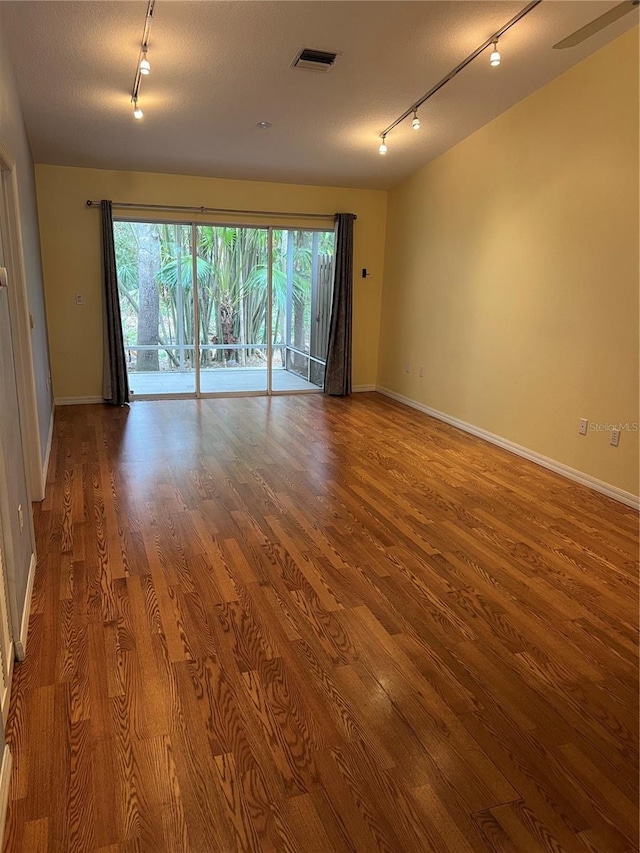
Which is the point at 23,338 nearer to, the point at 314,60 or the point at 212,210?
the point at 314,60

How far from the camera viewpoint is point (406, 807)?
1.41m

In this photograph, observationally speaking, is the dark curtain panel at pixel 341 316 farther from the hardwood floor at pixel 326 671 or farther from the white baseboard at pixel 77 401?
the hardwood floor at pixel 326 671

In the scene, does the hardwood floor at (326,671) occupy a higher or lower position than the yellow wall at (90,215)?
lower

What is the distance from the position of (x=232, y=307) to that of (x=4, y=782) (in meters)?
6.14

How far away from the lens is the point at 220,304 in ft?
22.7

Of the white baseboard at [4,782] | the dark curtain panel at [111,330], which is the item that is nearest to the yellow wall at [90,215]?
the dark curtain panel at [111,330]

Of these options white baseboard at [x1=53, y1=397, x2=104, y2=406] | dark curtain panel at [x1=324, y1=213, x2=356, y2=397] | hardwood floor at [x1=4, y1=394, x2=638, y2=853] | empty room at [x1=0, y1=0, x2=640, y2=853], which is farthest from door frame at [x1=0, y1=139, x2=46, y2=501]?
dark curtain panel at [x1=324, y1=213, x2=356, y2=397]

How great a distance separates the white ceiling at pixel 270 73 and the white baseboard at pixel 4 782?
3408 mm

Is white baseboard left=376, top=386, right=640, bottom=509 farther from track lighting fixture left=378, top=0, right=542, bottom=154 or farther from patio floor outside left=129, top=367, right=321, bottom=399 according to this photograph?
track lighting fixture left=378, top=0, right=542, bottom=154

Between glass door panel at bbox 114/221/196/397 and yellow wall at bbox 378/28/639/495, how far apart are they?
117 inches

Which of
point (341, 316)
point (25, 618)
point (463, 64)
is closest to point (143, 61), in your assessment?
point (463, 64)

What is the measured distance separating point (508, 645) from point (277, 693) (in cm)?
92

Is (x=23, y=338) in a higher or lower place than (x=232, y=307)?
lower

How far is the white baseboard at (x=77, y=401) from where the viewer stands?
20.7 ft
